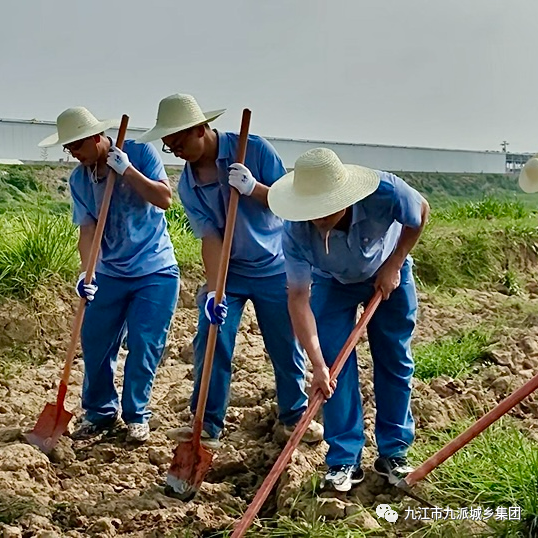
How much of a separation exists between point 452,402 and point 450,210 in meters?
5.37

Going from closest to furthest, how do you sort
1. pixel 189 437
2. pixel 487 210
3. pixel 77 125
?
pixel 189 437, pixel 77 125, pixel 487 210

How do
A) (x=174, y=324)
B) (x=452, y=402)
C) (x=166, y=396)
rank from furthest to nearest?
(x=174, y=324), (x=166, y=396), (x=452, y=402)

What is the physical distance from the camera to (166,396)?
15.0 feet

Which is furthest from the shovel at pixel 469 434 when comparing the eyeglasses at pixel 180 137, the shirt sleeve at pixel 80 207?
the shirt sleeve at pixel 80 207

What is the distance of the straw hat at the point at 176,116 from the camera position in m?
3.23

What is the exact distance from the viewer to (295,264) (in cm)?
290

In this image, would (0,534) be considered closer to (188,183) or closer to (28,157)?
(188,183)

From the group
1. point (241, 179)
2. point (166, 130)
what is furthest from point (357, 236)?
point (166, 130)

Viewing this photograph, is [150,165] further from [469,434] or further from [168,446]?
[469,434]

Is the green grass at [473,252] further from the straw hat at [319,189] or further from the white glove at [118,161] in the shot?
the straw hat at [319,189]

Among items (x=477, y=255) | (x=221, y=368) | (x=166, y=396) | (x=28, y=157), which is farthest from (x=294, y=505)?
(x=28, y=157)

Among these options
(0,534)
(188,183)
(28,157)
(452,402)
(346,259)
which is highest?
(28,157)

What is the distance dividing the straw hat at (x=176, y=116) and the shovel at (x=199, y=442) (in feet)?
0.67

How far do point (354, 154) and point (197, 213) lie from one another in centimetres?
749
